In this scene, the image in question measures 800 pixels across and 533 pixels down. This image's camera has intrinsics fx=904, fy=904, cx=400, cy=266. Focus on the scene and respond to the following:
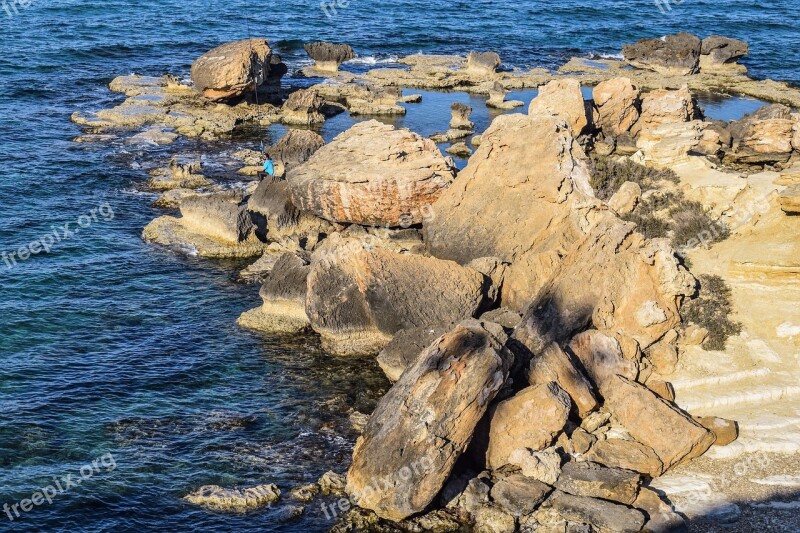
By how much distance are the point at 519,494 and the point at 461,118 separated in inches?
1463

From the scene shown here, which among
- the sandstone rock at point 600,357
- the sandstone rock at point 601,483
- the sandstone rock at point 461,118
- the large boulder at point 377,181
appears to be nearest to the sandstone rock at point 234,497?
the sandstone rock at point 601,483

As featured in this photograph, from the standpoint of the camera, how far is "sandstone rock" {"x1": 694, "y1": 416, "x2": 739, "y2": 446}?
2447 centimetres

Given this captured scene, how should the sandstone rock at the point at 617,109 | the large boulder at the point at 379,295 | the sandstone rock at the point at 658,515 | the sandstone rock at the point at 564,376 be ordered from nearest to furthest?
1. the sandstone rock at the point at 658,515
2. the sandstone rock at the point at 564,376
3. the large boulder at the point at 379,295
4. the sandstone rock at the point at 617,109

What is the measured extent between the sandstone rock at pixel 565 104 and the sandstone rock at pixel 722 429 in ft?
73.0

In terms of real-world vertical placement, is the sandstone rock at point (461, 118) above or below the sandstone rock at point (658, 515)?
above

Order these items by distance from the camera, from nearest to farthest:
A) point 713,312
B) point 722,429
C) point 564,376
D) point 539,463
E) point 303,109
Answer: point 539,463
point 722,429
point 564,376
point 713,312
point 303,109

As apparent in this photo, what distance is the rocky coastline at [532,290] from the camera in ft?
74.3

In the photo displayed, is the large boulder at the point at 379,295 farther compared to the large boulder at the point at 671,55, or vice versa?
the large boulder at the point at 671,55

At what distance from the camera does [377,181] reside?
3662cm

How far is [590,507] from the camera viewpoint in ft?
72.4

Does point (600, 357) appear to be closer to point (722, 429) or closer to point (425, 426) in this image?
point (722, 429)

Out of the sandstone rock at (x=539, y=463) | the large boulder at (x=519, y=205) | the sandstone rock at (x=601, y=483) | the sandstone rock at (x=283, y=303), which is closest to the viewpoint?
the sandstone rock at (x=601, y=483)

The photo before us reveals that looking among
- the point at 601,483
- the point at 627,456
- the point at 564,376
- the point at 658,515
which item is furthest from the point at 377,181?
the point at 658,515

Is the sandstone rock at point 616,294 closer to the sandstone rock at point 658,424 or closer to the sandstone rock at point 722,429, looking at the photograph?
the sandstone rock at point 658,424
